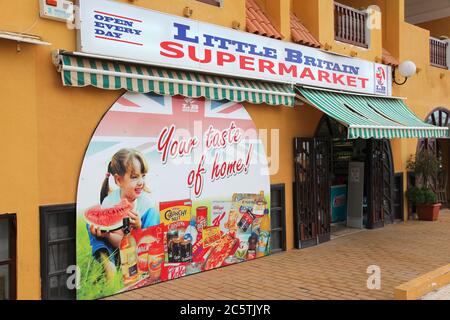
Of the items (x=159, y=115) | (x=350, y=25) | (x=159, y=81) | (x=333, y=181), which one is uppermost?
(x=350, y=25)

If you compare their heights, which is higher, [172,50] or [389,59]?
[389,59]

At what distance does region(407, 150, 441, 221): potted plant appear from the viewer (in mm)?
13375

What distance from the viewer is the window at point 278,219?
9.52 m

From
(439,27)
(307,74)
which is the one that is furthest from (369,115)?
(439,27)

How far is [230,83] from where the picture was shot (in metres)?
8.25

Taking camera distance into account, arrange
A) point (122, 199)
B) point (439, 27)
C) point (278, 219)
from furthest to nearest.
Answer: point (439, 27), point (278, 219), point (122, 199)

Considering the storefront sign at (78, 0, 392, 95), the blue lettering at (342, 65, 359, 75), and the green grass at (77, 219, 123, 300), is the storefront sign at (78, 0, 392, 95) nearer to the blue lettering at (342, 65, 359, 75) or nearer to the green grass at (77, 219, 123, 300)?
the blue lettering at (342, 65, 359, 75)

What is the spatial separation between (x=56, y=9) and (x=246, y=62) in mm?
3628

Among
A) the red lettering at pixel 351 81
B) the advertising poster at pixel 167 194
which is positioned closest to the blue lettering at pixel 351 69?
the red lettering at pixel 351 81

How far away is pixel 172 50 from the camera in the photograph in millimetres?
7480

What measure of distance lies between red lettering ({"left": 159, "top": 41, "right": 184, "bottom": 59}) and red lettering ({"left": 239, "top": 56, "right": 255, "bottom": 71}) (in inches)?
54.1

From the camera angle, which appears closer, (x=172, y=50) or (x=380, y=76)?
(x=172, y=50)

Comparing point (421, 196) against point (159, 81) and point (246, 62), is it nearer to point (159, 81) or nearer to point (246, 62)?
point (246, 62)
